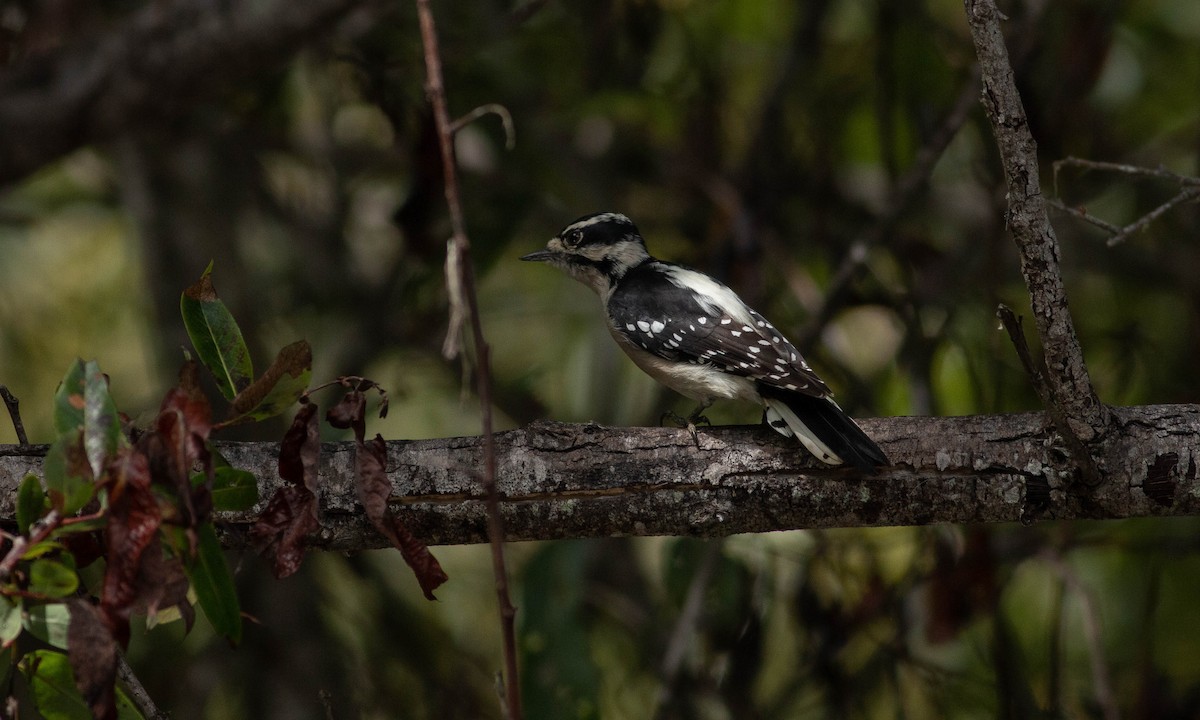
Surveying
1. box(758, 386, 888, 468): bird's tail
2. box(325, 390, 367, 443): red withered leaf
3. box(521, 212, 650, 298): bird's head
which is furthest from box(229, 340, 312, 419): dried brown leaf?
box(521, 212, 650, 298): bird's head

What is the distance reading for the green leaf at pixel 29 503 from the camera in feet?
7.64

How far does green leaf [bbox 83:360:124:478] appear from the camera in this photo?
2.25m

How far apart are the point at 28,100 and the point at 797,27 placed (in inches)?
135

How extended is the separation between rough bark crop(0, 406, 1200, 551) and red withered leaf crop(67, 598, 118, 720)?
0.92 meters

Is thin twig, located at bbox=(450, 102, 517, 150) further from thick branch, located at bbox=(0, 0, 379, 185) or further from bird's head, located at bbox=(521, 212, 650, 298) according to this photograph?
bird's head, located at bbox=(521, 212, 650, 298)

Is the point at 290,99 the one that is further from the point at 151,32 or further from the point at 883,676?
the point at 883,676

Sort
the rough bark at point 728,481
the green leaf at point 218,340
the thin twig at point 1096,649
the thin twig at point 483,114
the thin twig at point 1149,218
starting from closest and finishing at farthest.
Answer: the thin twig at point 483,114 → the green leaf at point 218,340 → the thin twig at point 1149,218 → the rough bark at point 728,481 → the thin twig at point 1096,649

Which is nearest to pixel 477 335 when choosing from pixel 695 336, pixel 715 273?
pixel 695 336

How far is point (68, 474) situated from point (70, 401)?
0.18m

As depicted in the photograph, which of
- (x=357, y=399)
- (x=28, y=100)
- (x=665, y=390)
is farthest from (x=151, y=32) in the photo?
(x=665, y=390)

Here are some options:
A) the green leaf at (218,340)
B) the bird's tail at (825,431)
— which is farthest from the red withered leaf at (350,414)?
the bird's tail at (825,431)

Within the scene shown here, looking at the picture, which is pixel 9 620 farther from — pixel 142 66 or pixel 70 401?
pixel 142 66

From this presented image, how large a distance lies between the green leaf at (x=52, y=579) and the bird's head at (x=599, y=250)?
3.07m

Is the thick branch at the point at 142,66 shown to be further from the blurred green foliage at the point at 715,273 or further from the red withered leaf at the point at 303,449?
the red withered leaf at the point at 303,449
